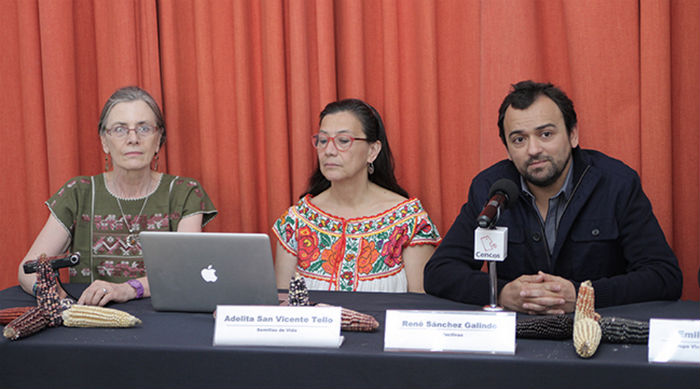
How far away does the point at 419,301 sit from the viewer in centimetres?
211

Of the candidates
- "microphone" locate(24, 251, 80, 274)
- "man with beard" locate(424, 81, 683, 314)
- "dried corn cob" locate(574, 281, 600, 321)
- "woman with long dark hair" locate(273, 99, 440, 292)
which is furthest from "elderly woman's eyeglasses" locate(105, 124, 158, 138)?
"dried corn cob" locate(574, 281, 600, 321)

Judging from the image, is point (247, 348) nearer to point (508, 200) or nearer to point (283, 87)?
point (508, 200)

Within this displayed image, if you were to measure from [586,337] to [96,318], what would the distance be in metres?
1.27

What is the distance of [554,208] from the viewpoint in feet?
8.05

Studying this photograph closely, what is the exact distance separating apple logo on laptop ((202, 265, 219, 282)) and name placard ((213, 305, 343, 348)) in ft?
0.73

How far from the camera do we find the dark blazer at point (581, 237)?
7.30 feet

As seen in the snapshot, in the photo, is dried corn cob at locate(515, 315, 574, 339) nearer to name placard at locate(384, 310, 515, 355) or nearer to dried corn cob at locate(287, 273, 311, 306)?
name placard at locate(384, 310, 515, 355)

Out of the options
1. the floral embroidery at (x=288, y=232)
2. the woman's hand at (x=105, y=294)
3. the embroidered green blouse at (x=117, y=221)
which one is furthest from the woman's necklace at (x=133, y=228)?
the woman's hand at (x=105, y=294)

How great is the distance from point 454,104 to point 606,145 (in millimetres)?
722

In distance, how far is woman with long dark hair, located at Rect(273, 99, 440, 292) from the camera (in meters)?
2.77

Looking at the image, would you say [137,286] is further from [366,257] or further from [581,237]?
→ [581,237]

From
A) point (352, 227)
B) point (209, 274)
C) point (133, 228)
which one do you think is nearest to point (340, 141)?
point (352, 227)

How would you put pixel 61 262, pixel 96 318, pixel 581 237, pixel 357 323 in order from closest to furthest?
pixel 357 323, pixel 96 318, pixel 61 262, pixel 581 237

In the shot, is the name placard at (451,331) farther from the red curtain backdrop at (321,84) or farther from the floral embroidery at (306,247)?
the red curtain backdrop at (321,84)
